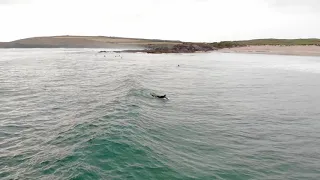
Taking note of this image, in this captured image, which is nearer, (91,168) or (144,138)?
(91,168)

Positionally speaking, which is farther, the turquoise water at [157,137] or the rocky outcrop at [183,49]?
the rocky outcrop at [183,49]

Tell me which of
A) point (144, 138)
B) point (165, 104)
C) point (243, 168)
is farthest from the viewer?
point (165, 104)

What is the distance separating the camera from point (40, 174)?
1149cm

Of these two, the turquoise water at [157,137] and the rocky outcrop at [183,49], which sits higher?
the rocky outcrop at [183,49]

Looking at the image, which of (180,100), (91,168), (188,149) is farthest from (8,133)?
(180,100)

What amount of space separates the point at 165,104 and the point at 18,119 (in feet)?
38.1

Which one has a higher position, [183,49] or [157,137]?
[183,49]

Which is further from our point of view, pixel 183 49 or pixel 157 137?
pixel 183 49

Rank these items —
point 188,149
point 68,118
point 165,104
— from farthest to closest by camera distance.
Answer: point 165,104, point 68,118, point 188,149

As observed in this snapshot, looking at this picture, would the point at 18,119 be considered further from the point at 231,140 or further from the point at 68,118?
the point at 231,140

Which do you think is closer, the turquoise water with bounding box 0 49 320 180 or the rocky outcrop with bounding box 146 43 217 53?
the turquoise water with bounding box 0 49 320 180

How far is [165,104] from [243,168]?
13290mm

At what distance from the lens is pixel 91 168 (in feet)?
38.8

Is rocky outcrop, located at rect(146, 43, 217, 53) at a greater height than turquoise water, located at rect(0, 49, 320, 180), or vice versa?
rocky outcrop, located at rect(146, 43, 217, 53)
